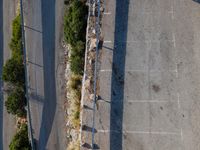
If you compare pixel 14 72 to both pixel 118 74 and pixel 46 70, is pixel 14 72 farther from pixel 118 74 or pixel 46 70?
pixel 118 74

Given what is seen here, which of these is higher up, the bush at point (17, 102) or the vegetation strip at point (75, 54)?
the vegetation strip at point (75, 54)

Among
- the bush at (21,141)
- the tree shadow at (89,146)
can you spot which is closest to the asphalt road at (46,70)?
the bush at (21,141)

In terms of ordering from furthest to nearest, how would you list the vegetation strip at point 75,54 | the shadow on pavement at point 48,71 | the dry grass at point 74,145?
the shadow on pavement at point 48,71 < the vegetation strip at point 75,54 < the dry grass at point 74,145

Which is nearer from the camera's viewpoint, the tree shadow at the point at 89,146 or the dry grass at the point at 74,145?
the tree shadow at the point at 89,146

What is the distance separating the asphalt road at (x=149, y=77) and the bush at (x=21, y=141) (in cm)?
529

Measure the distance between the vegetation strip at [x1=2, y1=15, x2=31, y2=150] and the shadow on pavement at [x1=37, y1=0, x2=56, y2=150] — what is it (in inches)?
72.1

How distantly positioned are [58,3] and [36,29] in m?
2.55

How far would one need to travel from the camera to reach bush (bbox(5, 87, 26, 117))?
30.7 m

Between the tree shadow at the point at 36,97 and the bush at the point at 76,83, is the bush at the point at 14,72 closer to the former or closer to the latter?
the tree shadow at the point at 36,97

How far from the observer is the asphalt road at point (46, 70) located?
95.5 feet

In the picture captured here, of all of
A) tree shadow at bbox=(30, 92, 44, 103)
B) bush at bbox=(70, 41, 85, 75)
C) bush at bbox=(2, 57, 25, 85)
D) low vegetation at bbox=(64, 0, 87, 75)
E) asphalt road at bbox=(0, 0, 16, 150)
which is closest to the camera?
bush at bbox=(70, 41, 85, 75)

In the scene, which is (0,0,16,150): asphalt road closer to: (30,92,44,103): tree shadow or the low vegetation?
(30,92,44,103): tree shadow

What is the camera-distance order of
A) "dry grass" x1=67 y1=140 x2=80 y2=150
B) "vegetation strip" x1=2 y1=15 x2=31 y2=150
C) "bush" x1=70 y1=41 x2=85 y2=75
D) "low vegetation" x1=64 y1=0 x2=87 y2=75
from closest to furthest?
"dry grass" x1=67 y1=140 x2=80 y2=150
"bush" x1=70 y1=41 x2=85 y2=75
"low vegetation" x1=64 y1=0 x2=87 y2=75
"vegetation strip" x1=2 y1=15 x2=31 y2=150

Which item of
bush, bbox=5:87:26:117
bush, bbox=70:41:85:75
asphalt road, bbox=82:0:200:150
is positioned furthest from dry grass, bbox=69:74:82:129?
bush, bbox=5:87:26:117
